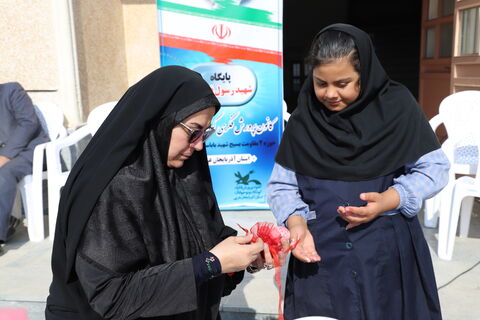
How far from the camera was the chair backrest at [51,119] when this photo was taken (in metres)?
4.34

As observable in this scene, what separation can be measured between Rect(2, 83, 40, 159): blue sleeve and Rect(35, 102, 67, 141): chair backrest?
0.34m

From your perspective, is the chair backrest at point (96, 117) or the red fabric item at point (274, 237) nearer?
the red fabric item at point (274, 237)

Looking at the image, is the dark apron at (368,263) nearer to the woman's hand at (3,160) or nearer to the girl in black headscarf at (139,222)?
the girl in black headscarf at (139,222)

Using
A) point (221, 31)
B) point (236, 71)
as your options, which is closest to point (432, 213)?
point (236, 71)

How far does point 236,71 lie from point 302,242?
264cm

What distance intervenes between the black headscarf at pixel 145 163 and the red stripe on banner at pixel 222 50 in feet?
8.48

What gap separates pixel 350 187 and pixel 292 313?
56cm

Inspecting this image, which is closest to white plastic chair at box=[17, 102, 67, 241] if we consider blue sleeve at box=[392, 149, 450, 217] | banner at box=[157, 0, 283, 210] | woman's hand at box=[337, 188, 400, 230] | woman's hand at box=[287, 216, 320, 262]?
banner at box=[157, 0, 283, 210]

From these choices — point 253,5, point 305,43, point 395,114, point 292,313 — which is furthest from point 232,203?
point 305,43

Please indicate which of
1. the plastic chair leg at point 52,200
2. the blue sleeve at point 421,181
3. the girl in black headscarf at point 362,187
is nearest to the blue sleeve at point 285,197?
the girl in black headscarf at point 362,187

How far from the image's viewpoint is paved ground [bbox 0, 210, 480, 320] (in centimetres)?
257

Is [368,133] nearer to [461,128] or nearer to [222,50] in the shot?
[461,128]

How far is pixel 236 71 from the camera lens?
3.97m

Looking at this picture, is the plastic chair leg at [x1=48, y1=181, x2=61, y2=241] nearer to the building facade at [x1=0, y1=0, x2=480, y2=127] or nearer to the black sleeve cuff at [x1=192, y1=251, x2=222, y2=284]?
the building facade at [x1=0, y1=0, x2=480, y2=127]
